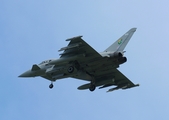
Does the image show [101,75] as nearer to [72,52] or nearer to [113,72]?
[113,72]

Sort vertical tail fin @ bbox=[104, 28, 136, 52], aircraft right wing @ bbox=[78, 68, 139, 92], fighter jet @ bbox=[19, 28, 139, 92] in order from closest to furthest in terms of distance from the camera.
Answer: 1. fighter jet @ bbox=[19, 28, 139, 92]
2. vertical tail fin @ bbox=[104, 28, 136, 52]
3. aircraft right wing @ bbox=[78, 68, 139, 92]

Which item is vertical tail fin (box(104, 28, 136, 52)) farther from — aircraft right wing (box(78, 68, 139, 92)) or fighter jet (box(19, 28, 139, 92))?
aircraft right wing (box(78, 68, 139, 92))

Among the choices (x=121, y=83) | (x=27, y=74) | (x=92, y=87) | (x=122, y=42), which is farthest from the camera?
(x=121, y=83)

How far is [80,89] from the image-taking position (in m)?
60.8

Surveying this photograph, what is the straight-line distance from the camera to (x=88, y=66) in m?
57.0

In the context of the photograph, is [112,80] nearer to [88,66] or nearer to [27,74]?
[88,66]

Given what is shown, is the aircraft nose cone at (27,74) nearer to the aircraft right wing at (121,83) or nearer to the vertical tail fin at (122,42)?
the aircraft right wing at (121,83)

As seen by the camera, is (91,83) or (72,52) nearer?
(72,52)

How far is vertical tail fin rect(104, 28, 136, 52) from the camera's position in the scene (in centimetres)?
5638

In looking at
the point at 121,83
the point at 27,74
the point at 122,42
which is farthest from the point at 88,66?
the point at 27,74

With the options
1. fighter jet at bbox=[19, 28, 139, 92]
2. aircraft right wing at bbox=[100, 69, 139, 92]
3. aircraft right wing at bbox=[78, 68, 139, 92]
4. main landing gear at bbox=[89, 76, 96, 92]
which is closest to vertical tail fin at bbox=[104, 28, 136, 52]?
fighter jet at bbox=[19, 28, 139, 92]

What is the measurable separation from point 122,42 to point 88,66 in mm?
3980

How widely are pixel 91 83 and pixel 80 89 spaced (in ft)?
5.00

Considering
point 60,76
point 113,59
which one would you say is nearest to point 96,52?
point 113,59
